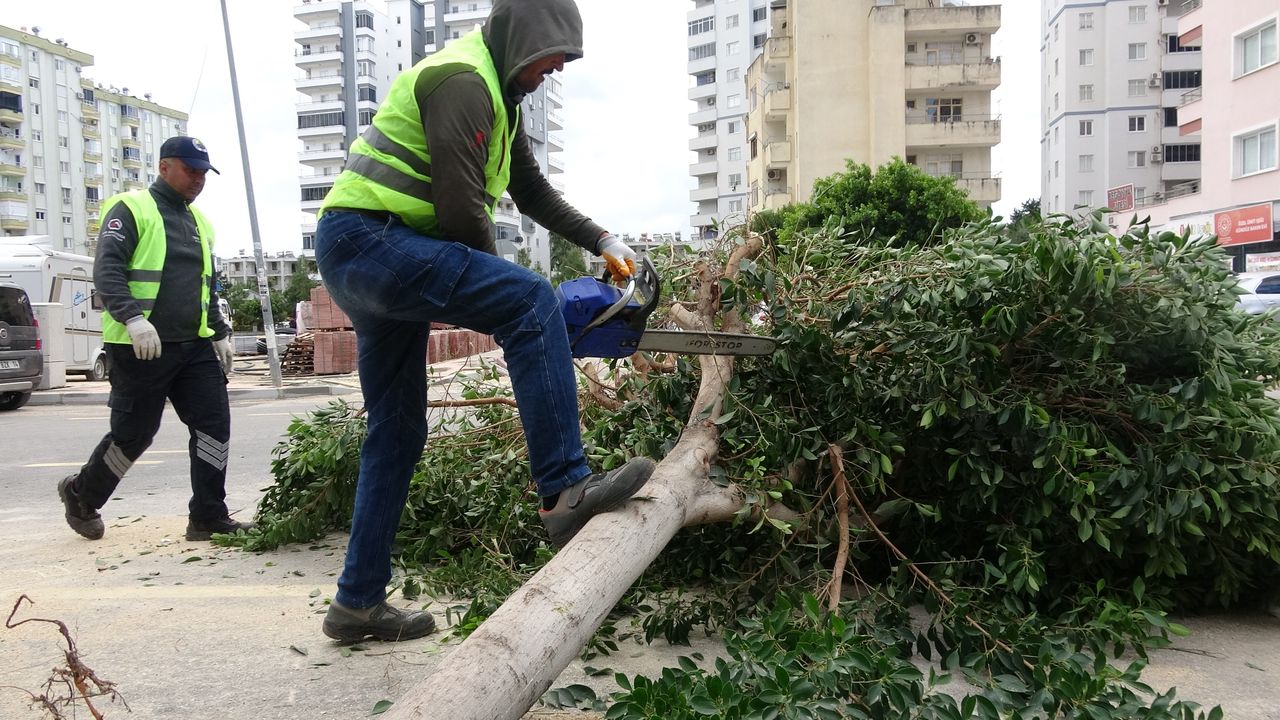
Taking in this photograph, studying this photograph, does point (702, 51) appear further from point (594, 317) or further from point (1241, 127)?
point (594, 317)

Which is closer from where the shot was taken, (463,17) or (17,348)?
(17,348)

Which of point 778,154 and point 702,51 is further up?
point 702,51

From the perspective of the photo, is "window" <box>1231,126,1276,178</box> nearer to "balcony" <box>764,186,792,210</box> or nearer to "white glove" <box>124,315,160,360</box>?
"balcony" <box>764,186,792,210</box>

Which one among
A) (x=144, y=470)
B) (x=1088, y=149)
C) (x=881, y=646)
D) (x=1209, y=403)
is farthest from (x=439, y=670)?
(x=1088, y=149)

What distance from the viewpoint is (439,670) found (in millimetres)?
1473

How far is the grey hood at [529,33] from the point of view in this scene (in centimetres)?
219

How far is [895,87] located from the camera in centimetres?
3984

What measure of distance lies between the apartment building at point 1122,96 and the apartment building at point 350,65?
41.3m

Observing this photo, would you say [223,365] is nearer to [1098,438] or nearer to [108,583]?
[108,583]

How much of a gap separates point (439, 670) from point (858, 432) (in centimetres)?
175

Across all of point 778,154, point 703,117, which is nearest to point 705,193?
point 703,117

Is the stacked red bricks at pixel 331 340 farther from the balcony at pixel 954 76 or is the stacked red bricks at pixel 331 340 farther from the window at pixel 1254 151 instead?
the balcony at pixel 954 76

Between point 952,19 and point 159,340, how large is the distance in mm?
42627

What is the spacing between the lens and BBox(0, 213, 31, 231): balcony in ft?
214
